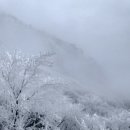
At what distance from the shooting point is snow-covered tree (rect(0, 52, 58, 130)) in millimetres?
18000

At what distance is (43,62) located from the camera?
19.7 m

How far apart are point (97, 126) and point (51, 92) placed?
28493 millimetres

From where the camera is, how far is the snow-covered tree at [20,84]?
1800 cm

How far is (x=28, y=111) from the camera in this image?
59.7 feet

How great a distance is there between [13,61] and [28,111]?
3.34 metres

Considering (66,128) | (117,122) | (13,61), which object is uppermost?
(13,61)

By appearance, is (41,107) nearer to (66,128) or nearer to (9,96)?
(9,96)

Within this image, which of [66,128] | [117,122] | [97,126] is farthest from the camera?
[117,122]

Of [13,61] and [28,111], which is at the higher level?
[13,61]

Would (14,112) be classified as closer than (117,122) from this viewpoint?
Yes

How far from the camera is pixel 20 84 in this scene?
61.9 ft

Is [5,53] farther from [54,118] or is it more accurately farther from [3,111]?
[54,118]

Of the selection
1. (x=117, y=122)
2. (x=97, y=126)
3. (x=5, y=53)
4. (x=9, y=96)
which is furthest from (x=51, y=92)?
(x=117, y=122)

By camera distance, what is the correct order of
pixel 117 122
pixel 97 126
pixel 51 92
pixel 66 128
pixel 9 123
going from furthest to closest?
pixel 117 122
pixel 97 126
pixel 66 128
pixel 51 92
pixel 9 123
